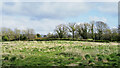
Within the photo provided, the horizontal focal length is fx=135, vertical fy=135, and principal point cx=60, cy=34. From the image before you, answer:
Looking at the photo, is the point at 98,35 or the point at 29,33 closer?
the point at 98,35

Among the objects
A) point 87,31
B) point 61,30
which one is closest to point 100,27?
point 87,31

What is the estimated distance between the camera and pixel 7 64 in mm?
9016

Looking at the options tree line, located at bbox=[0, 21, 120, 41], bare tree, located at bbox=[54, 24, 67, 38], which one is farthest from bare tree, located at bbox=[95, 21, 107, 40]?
bare tree, located at bbox=[54, 24, 67, 38]

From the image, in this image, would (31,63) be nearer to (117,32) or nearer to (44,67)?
(44,67)

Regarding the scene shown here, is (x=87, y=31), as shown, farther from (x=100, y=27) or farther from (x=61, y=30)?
(x=61, y=30)

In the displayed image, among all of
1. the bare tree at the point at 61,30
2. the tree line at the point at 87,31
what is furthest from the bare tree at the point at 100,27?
the bare tree at the point at 61,30

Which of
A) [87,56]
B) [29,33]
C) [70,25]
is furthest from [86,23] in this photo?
[87,56]

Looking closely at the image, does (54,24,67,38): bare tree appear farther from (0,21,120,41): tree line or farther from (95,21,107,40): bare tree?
(95,21,107,40): bare tree

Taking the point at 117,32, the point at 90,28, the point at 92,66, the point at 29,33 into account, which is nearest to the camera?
the point at 92,66

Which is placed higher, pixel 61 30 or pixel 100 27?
pixel 100 27

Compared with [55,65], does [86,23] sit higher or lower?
higher

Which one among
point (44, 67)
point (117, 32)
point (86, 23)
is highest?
point (86, 23)

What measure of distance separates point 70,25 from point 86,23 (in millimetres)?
4681

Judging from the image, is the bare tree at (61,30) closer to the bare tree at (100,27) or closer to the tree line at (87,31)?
the tree line at (87,31)
